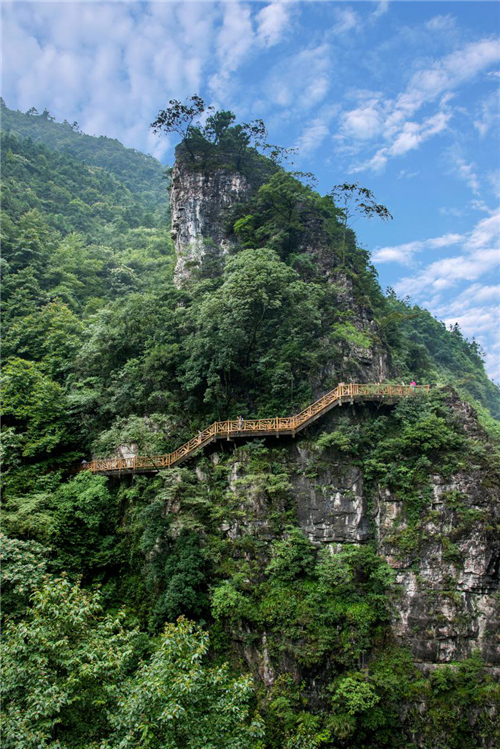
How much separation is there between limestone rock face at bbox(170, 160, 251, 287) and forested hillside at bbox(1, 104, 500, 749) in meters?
5.11

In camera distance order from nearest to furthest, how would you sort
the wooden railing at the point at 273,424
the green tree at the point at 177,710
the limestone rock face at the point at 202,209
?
the green tree at the point at 177,710 < the wooden railing at the point at 273,424 < the limestone rock face at the point at 202,209

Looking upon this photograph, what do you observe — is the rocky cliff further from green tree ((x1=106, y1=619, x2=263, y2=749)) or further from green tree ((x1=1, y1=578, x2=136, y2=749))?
green tree ((x1=1, y1=578, x2=136, y2=749))

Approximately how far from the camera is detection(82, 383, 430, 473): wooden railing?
18672 millimetres

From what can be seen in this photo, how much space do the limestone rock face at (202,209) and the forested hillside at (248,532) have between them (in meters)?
5.11

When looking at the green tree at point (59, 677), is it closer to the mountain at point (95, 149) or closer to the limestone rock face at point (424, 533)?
the limestone rock face at point (424, 533)


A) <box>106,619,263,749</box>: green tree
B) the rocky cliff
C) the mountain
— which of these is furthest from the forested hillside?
the mountain

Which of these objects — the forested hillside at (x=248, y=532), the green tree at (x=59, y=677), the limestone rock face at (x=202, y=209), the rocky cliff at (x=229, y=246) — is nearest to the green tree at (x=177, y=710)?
the forested hillside at (x=248, y=532)

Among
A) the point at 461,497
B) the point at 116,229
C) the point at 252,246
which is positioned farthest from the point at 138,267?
the point at 461,497

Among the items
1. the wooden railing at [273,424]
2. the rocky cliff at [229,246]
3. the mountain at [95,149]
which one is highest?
the mountain at [95,149]

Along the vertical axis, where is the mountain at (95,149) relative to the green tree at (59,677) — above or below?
above

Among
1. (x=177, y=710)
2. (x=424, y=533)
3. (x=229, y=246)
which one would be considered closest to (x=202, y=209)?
(x=229, y=246)

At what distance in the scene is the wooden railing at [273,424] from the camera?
18.7m

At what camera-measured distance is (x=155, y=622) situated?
16.0m

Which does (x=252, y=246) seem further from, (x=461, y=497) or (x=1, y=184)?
(x=1, y=184)
